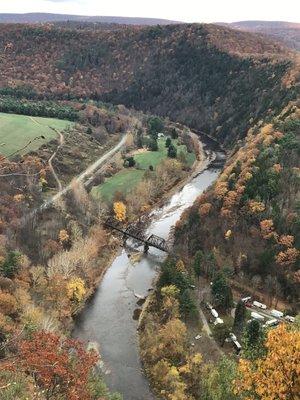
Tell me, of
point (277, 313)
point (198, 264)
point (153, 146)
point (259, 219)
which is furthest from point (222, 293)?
point (153, 146)

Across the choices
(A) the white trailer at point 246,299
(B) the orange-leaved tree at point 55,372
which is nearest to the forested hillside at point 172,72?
(A) the white trailer at point 246,299

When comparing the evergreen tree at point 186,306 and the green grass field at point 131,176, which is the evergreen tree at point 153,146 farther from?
the evergreen tree at point 186,306

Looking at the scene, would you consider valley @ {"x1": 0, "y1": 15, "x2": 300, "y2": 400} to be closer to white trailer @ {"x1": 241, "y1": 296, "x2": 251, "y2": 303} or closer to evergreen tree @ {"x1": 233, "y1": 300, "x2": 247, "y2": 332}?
evergreen tree @ {"x1": 233, "y1": 300, "x2": 247, "y2": 332}

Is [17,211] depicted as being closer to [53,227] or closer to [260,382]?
[53,227]

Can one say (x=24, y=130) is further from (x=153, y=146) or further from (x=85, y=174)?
(x=153, y=146)

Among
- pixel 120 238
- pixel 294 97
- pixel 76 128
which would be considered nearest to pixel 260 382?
pixel 120 238
